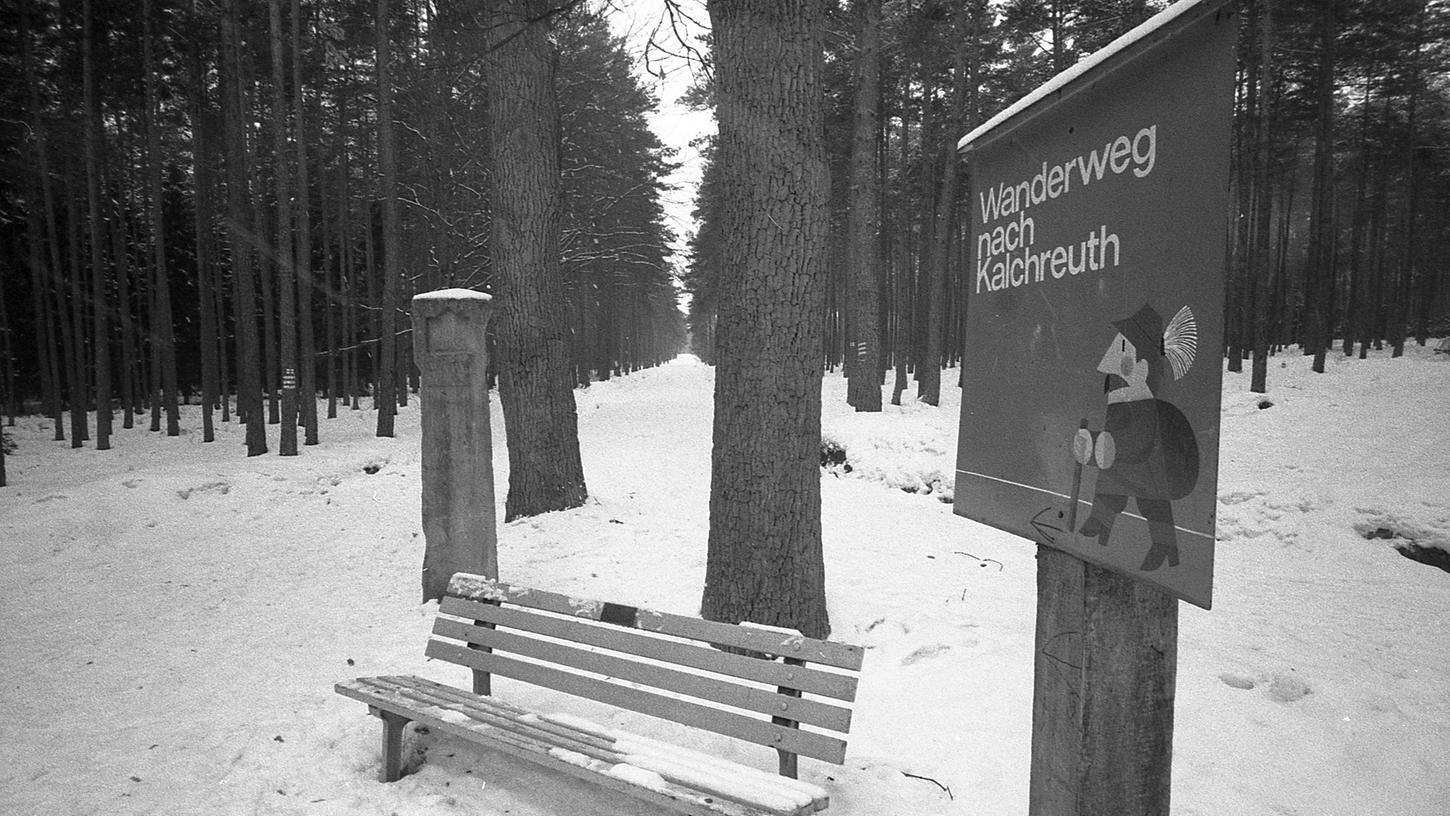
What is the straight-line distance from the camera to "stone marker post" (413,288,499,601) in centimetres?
545

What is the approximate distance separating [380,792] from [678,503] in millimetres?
5495

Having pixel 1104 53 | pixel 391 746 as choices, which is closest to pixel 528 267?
pixel 391 746

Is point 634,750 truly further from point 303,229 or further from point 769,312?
point 303,229

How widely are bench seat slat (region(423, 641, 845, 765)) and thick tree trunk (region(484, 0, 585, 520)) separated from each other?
152 inches

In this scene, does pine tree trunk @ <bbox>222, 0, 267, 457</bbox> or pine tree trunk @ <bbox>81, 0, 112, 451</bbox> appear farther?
pine tree trunk @ <bbox>81, 0, 112, 451</bbox>

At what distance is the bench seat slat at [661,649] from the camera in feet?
9.74

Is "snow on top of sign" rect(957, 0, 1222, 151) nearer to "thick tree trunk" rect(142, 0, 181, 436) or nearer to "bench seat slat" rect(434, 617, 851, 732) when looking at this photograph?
"bench seat slat" rect(434, 617, 851, 732)

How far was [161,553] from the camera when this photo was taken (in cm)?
802

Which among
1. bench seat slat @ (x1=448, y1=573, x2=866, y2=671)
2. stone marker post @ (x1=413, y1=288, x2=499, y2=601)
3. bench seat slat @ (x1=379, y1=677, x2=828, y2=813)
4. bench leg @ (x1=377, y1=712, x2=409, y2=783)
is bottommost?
bench leg @ (x1=377, y1=712, x2=409, y2=783)

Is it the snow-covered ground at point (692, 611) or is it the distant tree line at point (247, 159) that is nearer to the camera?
the snow-covered ground at point (692, 611)

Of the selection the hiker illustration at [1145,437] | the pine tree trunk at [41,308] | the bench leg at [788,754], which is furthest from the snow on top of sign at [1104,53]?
the pine tree trunk at [41,308]

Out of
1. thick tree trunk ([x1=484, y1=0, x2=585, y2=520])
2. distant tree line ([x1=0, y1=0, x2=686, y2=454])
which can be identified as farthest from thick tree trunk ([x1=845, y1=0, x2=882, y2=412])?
thick tree trunk ([x1=484, y1=0, x2=585, y2=520])

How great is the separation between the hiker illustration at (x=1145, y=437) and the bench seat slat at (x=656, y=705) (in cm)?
179

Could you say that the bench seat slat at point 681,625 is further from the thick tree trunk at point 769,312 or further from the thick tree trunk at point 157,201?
the thick tree trunk at point 157,201
